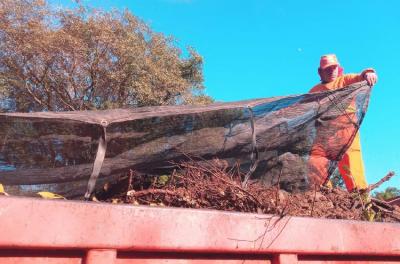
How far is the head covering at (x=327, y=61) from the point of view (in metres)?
4.82

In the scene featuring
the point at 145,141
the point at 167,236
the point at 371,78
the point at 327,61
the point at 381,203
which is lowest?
the point at 167,236

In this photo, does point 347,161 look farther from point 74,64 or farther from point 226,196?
point 74,64

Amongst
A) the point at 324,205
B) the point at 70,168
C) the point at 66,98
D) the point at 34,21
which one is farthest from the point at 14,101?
the point at 324,205

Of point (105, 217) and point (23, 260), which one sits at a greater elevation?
point (105, 217)

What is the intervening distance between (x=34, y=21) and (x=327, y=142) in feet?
33.1

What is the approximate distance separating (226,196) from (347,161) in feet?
7.01

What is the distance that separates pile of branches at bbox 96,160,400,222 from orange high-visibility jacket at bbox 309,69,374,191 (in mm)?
326

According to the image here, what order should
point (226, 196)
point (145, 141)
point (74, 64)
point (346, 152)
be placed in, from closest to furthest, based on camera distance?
point (226, 196) < point (145, 141) < point (346, 152) < point (74, 64)

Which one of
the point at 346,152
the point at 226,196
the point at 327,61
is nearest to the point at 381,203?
the point at 346,152

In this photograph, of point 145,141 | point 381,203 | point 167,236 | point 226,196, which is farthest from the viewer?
point 381,203

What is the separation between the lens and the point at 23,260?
1.17 metres

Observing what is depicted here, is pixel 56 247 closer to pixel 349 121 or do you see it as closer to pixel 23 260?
pixel 23 260

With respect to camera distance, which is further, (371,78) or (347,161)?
(347,161)

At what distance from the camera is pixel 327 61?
15.9 feet
